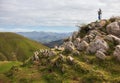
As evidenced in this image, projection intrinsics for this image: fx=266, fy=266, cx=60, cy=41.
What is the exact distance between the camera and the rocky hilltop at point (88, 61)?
41.8 metres

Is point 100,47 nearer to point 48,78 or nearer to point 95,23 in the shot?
point 48,78

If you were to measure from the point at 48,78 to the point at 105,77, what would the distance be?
10429 millimetres

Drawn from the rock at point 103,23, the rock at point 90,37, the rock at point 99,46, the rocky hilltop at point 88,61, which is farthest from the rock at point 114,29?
the rock at point 99,46

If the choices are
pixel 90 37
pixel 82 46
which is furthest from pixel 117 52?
→ pixel 90 37

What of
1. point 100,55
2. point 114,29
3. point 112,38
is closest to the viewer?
point 100,55

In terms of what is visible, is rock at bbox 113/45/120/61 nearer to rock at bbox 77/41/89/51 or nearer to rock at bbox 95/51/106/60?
rock at bbox 95/51/106/60

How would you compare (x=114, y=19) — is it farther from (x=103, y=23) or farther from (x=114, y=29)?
(x=114, y=29)

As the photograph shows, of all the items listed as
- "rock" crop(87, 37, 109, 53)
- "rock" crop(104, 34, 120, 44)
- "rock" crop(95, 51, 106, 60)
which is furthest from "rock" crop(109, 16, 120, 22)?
"rock" crop(95, 51, 106, 60)

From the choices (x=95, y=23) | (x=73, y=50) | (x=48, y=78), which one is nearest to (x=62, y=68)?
(x=48, y=78)

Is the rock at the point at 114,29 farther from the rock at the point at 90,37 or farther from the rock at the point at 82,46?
the rock at the point at 82,46

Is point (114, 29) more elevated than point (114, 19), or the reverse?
point (114, 19)

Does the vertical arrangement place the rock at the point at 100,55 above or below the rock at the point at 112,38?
below

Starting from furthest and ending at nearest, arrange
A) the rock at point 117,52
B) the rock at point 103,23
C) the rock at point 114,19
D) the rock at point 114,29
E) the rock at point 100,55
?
the rock at point 103,23 → the rock at point 114,19 → the rock at point 114,29 → the rock at point 100,55 → the rock at point 117,52

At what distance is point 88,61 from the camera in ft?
152
